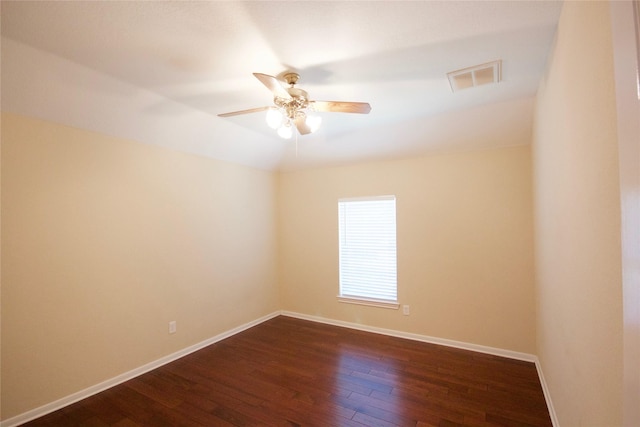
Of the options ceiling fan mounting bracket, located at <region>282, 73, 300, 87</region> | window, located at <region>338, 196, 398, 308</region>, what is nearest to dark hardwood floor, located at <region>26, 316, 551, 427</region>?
window, located at <region>338, 196, 398, 308</region>

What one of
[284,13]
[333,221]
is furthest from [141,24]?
[333,221]

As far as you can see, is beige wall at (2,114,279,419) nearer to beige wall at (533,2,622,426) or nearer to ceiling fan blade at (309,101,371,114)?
ceiling fan blade at (309,101,371,114)

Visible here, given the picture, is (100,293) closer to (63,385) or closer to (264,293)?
(63,385)

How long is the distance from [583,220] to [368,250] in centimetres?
283

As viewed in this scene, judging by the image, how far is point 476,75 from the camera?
2.20m

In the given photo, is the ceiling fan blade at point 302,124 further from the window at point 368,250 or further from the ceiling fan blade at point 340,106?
the window at point 368,250

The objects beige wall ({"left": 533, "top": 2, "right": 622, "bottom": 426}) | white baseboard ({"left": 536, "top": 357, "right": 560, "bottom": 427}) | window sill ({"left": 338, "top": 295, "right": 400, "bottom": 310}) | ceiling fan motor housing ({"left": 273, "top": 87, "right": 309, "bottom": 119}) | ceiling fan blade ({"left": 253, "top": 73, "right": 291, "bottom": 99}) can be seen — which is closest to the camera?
beige wall ({"left": 533, "top": 2, "right": 622, "bottom": 426})

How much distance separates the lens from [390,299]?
12.4ft

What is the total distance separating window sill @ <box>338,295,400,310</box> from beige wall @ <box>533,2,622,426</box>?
181 cm

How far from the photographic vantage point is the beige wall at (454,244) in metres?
3.06

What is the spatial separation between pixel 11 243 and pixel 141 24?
6.27 feet

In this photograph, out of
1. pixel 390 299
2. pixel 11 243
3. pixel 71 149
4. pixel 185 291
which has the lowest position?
pixel 390 299

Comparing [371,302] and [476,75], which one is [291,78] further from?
[371,302]

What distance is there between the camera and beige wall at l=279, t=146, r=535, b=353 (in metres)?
3.06
